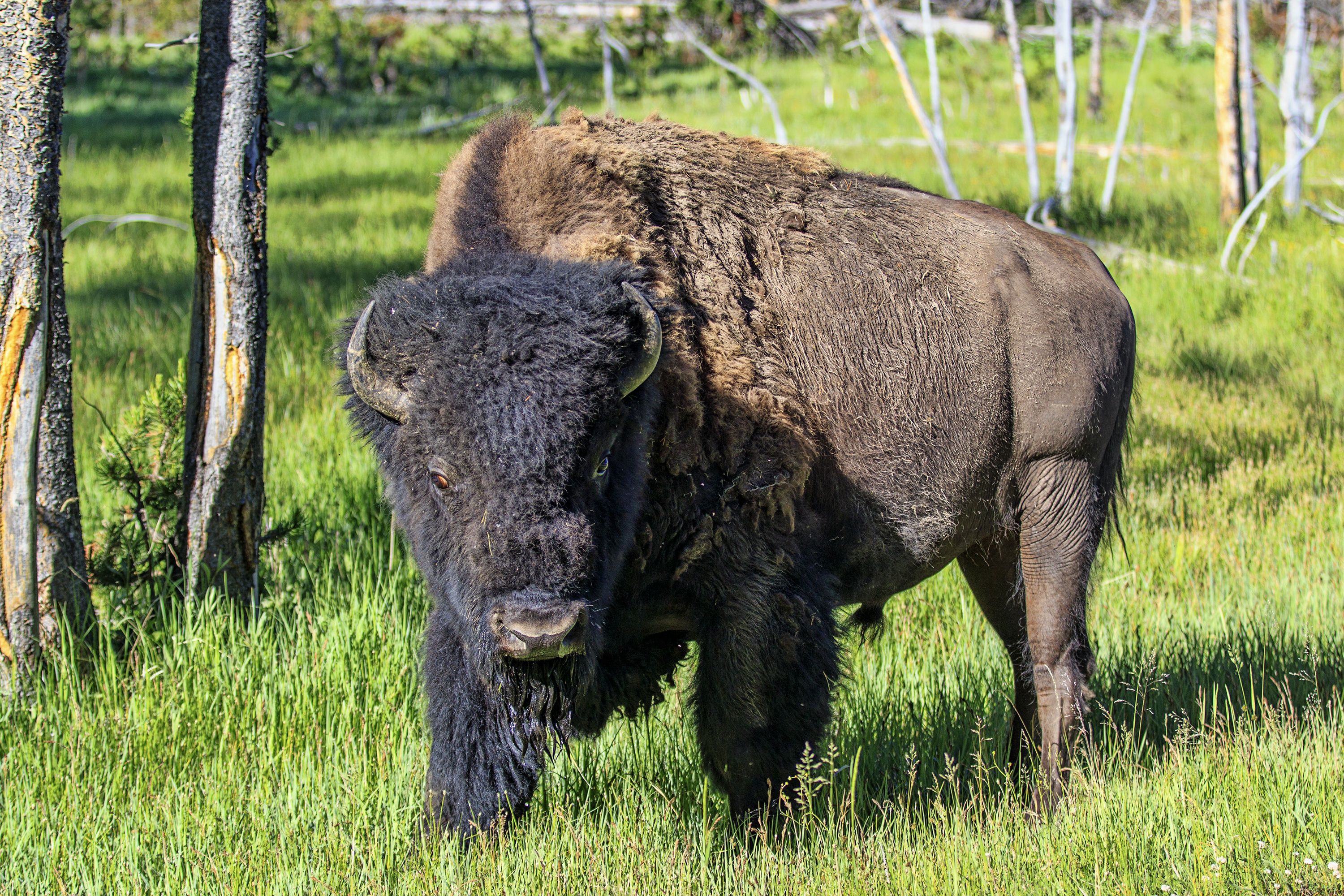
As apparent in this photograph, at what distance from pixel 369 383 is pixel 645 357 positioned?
741mm

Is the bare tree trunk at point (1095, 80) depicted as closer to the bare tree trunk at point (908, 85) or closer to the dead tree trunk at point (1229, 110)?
the dead tree trunk at point (1229, 110)

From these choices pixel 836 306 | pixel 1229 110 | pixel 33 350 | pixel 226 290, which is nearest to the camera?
pixel 836 306

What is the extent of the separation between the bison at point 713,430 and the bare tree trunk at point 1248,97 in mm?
10145

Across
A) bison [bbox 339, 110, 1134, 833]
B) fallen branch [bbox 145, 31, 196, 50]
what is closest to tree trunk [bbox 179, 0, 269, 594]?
fallen branch [bbox 145, 31, 196, 50]

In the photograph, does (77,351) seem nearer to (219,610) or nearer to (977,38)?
(219,610)

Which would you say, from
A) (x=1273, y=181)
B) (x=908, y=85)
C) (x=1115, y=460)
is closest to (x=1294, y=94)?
(x=1273, y=181)

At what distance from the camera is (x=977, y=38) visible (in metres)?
31.1

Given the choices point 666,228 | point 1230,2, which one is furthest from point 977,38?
point 666,228

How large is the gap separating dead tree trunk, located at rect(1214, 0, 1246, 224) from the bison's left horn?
38.2 feet

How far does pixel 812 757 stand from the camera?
10.4 ft

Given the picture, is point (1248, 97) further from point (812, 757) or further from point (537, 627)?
point (537, 627)

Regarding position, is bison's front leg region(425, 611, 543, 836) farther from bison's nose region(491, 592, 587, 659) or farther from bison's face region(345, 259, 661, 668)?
bison's nose region(491, 592, 587, 659)

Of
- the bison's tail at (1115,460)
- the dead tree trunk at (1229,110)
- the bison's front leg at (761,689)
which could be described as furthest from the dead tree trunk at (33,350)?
the dead tree trunk at (1229,110)

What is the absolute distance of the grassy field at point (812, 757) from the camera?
2.98m
